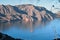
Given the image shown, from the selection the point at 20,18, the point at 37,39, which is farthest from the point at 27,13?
the point at 37,39

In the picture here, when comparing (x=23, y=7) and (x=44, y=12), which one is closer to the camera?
(x=44, y=12)

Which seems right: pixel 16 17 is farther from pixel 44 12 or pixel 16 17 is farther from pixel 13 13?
pixel 44 12

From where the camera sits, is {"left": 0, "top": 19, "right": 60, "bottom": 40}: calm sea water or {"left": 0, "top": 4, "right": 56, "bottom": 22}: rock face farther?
{"left": 0, "top": 4, "right": 56, "bottom": 22}: rock face

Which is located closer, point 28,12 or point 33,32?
point 33,32

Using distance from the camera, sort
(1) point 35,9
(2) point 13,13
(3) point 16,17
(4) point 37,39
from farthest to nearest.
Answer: (1) point 35,9
(2) point 13,13
(3) point 16,17
(4) point 37,39

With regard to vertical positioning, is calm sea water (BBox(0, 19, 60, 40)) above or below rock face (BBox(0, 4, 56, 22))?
below

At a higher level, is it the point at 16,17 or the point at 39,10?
the point at 39,10

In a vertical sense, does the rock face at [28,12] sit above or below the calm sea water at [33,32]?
above

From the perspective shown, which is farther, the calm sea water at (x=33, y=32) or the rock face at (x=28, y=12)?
the rock face at (x=28, y=12)

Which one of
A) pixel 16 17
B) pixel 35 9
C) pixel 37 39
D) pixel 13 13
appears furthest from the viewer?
pixel 35 9

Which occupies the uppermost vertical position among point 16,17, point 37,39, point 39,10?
point 39,10

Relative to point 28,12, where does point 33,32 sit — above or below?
below
